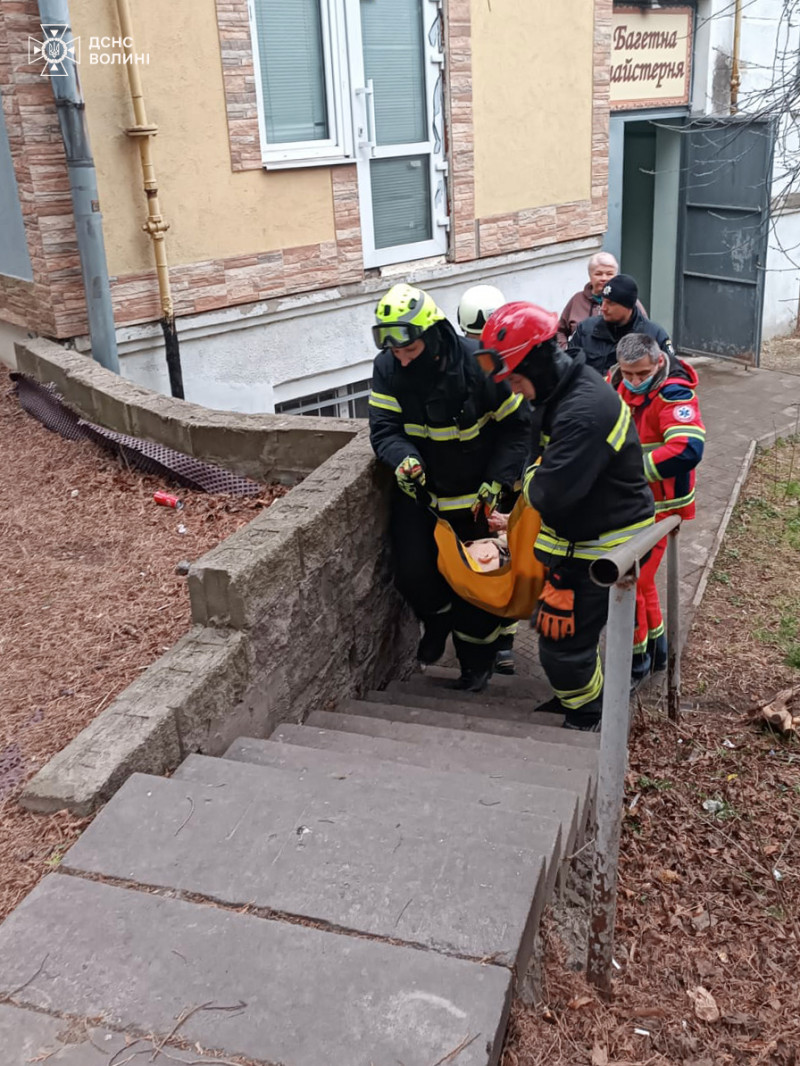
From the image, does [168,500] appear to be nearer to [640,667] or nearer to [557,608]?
[557,608]

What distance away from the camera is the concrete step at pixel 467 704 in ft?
15.9

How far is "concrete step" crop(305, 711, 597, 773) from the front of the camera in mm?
3926

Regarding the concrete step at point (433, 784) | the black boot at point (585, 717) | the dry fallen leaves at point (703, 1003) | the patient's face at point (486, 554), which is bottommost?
the black boot at point (585, 717)

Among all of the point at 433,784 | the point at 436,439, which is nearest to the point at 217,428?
the point at 436,439

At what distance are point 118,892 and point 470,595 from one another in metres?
2.61

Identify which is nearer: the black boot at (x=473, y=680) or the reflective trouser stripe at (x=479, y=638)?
the reflective trouser stripe at (x=479, y=638)

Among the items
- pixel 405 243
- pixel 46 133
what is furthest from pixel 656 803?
pixel 405 243

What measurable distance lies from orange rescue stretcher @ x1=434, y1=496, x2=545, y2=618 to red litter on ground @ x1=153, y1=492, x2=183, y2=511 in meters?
1.60

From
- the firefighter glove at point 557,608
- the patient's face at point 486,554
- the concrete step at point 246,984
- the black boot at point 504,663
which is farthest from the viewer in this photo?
the black boot at point 504,663

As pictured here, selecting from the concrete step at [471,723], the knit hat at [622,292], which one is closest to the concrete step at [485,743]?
the concrete step at [471,723]

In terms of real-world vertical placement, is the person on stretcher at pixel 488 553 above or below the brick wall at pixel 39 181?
below

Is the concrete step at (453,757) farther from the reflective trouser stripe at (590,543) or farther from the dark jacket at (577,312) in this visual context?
the dark jacket at (577,312)

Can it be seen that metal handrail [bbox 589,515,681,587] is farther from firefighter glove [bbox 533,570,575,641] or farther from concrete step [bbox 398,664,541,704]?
concrete step [bbox 398,664,541,704]

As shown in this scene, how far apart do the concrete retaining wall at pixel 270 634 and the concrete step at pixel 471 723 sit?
0.65 feet
